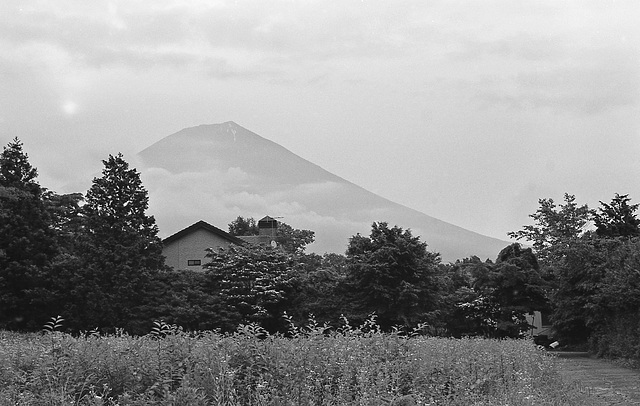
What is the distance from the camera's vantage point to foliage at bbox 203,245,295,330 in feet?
102

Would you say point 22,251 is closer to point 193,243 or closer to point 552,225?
point 193,243

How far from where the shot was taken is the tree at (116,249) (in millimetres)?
28641

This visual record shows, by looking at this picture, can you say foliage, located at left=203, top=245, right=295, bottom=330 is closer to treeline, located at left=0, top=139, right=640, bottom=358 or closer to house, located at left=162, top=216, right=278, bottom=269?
treeline, located at left=0, top=139, right=640, bottom=358

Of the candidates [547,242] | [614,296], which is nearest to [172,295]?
[614,296]

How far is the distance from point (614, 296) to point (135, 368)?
19.5 meters

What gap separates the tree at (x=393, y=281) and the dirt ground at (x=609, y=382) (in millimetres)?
9783

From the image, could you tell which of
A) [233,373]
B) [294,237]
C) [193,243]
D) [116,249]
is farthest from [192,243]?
[233,373]

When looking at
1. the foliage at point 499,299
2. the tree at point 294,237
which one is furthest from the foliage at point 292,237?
the foliage at point 499,299

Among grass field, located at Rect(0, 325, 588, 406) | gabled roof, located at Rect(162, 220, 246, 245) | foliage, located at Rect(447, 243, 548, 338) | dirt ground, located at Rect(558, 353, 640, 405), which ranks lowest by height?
dirt ground, located at Rect(558, 353, 640, 405)

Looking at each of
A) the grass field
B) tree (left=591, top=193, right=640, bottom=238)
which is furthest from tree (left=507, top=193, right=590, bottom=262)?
the grass field

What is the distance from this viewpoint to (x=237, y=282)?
1257 inches

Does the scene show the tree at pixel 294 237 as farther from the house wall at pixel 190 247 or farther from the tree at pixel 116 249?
the tree at pixel 116 249

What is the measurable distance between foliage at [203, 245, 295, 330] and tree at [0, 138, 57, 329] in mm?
7351

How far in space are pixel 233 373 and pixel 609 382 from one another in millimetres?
11603
